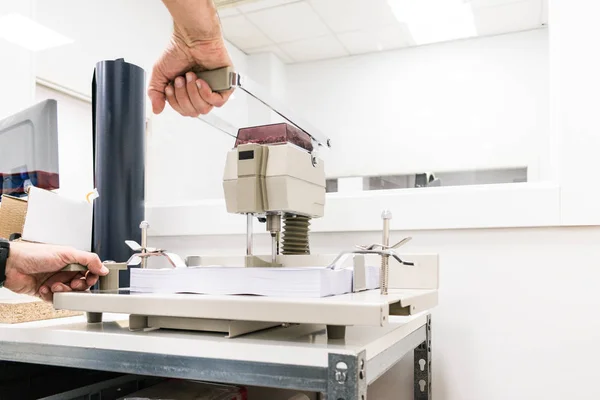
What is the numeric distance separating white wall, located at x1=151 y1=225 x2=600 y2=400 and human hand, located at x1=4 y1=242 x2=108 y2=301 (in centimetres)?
65

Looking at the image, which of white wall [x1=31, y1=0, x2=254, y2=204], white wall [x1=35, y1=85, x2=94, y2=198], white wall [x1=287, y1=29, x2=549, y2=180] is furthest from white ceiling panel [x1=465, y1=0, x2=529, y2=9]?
white wall [x1=35, y1=85, x2=94, y2=198]

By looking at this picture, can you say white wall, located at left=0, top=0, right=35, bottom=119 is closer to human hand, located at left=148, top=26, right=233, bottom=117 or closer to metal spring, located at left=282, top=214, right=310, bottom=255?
human hand, located at left=148, top=26, right=233, bottom=117

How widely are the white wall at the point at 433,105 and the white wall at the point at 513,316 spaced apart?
2258 millimetres

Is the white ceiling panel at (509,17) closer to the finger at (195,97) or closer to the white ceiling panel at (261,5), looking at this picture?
the white ceiling panel at (261,5)

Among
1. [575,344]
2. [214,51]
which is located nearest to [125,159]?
[214,51]

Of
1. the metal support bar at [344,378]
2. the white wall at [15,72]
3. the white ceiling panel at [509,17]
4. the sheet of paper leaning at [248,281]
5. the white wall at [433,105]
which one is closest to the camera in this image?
the metal support bar at [344,378]

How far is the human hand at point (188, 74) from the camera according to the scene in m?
0.90

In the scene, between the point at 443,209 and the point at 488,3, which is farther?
the point at 488,3

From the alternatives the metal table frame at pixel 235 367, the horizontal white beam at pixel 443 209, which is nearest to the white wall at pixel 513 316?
the horizontal white beam at pixel 443 209

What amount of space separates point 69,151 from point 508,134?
2.51m

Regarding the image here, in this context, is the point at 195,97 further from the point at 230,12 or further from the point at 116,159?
the point at 230,12

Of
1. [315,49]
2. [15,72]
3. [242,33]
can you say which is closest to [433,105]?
[315,49]

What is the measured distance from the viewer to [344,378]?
56 centimetres

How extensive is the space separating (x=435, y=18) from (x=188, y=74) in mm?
2866
